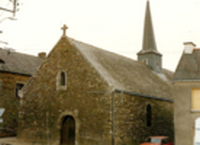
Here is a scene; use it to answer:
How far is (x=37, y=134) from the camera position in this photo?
23.1 metres

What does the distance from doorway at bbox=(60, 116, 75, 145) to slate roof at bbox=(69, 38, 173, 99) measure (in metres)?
4.32

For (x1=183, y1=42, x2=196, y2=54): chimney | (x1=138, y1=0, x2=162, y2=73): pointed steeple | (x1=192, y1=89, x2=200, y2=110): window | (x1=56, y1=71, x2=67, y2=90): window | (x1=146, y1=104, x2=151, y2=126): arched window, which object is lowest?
(x1=146, y1=104, x2=151, y2=126): arched window

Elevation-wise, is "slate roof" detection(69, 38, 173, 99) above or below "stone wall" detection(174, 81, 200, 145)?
above

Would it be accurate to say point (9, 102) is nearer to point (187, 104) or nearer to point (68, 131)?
point (68, 131)

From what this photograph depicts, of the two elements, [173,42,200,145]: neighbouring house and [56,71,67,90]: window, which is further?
[56,71,67,90]: window

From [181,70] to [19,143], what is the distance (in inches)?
539

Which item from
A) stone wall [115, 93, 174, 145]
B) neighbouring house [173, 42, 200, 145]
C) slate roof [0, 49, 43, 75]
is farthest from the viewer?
slate roof [0, 49, 43, 75]

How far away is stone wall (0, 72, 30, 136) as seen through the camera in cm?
2862

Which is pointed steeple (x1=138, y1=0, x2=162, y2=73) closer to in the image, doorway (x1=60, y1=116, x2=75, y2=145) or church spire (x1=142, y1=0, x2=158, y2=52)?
church spire (x1=142, y1=0, x2=158, y2=52)

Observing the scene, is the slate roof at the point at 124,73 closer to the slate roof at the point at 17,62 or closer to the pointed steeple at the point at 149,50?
the pointed steeple at the point at 149,50

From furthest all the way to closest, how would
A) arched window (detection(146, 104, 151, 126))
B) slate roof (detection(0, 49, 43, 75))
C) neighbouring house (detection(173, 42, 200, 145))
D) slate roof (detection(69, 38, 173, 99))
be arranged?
1. slate roof (detection(0, 49, 43, 75))
2. arched window (detection(146, 104, 151, 126))
3. slate roof (detection(69, 38, 173, 99))
4. neighbouring house (detection(173, 42, 200, 145))

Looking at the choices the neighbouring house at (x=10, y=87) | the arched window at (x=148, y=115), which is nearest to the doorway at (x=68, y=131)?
the arched window at (x=148, y=115)

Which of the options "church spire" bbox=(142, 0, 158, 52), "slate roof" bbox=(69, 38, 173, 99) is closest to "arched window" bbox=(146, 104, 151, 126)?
"slate roof" bbox=(69, 38, 173, 99)

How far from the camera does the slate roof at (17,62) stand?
1163 inches
